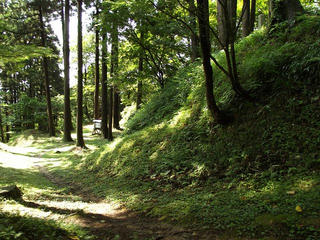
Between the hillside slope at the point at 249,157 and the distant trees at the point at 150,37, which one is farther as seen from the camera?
the distant trees at the point at 150,37

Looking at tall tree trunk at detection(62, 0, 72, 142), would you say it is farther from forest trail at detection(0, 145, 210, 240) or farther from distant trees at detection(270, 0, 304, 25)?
distant trees at detection(270, 0, 304, 25)

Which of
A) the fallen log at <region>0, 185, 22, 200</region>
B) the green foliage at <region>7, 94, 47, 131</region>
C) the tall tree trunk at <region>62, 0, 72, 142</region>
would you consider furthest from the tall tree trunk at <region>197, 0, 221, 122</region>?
the green foliage at <region>7, 94, 47, 131</region>

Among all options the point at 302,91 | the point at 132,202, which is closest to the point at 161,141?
the point at 132,202

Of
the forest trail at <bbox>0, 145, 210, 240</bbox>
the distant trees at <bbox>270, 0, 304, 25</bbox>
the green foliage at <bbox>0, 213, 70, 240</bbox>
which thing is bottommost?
the forest trail at <bbox>0, 145, 210, 240</bbox>

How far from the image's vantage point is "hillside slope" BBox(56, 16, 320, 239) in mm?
3277

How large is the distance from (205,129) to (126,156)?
10.7 ft

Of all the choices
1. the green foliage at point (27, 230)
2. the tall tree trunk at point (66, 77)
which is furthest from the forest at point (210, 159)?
the tall tree trunk at point (66, 77)

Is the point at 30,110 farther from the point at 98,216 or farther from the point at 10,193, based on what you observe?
the point at 98,216

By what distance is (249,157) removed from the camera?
15.2 ft

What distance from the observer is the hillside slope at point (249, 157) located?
10.8 feet

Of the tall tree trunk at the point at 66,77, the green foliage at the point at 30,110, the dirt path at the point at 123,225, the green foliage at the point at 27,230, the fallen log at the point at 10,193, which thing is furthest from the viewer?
the green foliage at the point at 30,110

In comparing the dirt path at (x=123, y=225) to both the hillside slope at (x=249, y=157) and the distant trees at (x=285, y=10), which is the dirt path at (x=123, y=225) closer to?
the hillside slope at (x=249, y=157)

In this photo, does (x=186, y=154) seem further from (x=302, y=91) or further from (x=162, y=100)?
(x=162, y=100)

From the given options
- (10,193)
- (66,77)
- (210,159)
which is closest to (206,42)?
(210,159)
